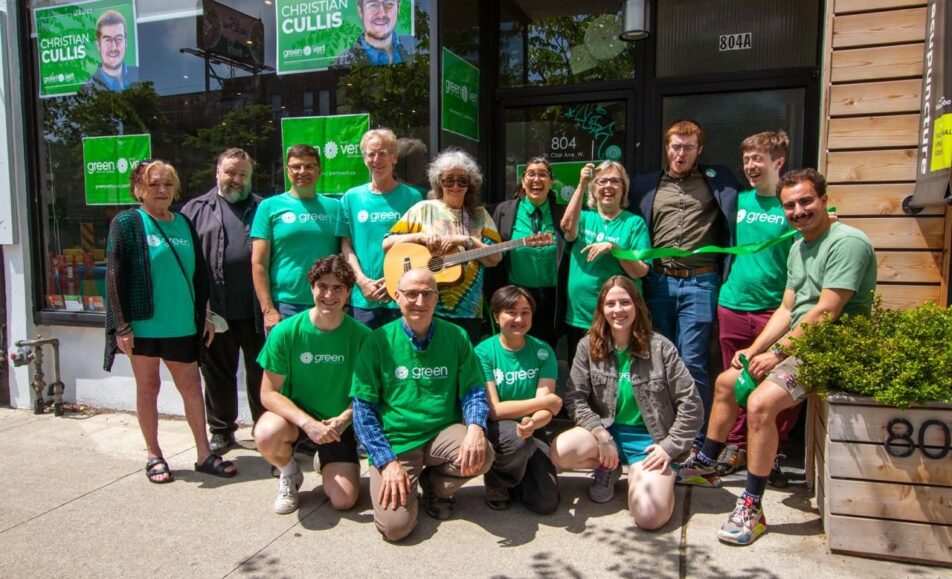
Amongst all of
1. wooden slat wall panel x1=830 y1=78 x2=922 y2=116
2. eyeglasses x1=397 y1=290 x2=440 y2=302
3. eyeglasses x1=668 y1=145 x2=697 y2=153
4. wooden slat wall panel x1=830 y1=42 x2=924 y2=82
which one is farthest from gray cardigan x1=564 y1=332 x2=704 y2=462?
wooden slat wall panel x1=830 y1=42 x2=924 y2=82

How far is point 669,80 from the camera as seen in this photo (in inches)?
203

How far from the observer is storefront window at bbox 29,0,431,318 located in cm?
512

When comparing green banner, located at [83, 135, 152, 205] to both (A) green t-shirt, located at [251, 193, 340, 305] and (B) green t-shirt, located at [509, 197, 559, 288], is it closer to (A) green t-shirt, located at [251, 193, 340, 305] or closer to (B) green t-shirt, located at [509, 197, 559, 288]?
(A) green t-shirt, located at [251, 193, 340, 305]

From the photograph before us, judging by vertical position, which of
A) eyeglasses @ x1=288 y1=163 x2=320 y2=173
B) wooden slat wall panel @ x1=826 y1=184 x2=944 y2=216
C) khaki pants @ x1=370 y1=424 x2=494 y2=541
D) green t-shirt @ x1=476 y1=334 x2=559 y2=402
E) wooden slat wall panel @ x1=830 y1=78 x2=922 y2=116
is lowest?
khaki pants @ x1=370 y1=424 x2=494 y2=541

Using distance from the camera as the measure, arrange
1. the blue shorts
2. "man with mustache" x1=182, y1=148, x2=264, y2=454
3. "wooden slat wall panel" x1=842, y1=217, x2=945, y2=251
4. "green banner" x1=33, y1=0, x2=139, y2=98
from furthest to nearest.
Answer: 1. "green banner" x1=33, y1=0, x2=139, y2=98
2. "man with mustache" x1=182, y1=148, x2=264, y2=454
3. "wooden slat wall panel" x1=842, y1=217, x2=945, y2=251
4. the blue shorts

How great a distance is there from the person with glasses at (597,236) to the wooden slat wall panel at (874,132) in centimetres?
126

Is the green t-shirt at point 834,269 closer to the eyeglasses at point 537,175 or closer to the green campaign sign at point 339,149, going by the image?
the eyeglasses at point 537,175

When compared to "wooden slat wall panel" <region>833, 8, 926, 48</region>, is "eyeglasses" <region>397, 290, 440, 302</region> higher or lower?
lower

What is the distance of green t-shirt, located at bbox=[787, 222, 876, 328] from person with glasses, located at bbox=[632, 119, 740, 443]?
1.91 feet

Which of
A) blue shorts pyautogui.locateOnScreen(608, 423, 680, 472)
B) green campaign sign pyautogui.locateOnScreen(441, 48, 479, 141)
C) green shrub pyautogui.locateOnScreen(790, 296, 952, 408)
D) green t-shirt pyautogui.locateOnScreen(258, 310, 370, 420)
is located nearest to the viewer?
green shrub pyautogui.locateOnScreen(790, 296, 952, 408)

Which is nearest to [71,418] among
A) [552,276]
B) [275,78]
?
[275,78]

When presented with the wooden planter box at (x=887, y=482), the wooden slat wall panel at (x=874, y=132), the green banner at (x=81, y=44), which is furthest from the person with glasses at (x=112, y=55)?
the wooden planter box at (x=887, y=482)

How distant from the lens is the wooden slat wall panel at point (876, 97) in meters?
3.86

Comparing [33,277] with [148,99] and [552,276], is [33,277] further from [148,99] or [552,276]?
[552,276]
